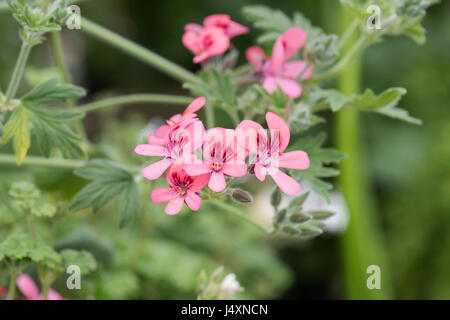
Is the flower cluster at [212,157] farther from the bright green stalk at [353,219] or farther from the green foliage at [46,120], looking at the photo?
the bright green stalk at [353,219]

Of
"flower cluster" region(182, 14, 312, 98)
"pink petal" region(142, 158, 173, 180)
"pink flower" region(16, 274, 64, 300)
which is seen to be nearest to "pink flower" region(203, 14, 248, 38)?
"flower cluster" region(182, 14, 312, 98)

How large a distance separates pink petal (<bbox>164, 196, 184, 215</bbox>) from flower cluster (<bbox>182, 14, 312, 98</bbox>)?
0.52 feet

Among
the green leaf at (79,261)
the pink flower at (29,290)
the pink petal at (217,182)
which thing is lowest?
the pink flower at (29,290)

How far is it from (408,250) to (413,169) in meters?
0.22

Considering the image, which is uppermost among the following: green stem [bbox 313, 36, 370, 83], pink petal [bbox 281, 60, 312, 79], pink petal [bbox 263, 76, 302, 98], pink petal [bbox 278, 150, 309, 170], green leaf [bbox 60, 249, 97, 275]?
green stem [bbox 313, 36, 370, 83]

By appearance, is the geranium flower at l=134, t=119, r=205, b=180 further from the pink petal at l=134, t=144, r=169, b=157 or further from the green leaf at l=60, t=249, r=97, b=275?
the green leaf at l=60, t=249, r=97, b=275

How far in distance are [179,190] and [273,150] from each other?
0.09 metres

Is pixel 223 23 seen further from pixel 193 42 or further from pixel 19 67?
pixel 19 67

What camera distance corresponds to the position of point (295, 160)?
0.46 m

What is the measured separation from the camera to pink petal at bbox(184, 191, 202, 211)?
443 mm

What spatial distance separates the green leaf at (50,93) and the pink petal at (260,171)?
0.19 meters

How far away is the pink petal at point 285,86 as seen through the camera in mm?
545

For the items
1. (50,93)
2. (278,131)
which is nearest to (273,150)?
(278,131)

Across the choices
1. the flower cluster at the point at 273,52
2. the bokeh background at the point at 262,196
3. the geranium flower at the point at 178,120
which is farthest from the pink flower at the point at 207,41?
the bokeh background at the point at 262,196
